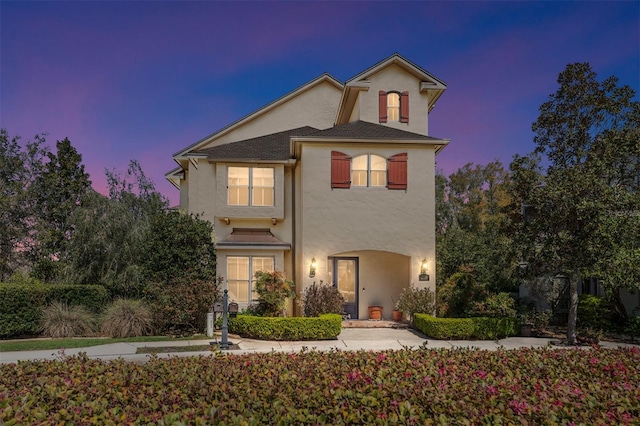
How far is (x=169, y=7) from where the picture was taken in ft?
42.7

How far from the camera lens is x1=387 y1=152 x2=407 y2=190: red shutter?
66.0ft

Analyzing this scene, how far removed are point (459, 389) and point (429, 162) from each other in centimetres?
1501

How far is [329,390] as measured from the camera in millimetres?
6051

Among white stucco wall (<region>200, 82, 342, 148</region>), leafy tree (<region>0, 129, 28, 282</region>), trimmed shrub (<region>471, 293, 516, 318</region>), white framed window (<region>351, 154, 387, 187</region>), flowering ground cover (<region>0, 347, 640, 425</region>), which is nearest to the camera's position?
flowering ground cover (<region>0, 347, 640, 425</region>)

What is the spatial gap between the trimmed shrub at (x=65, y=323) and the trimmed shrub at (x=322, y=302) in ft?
26.4

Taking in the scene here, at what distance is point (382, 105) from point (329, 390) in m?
18.1

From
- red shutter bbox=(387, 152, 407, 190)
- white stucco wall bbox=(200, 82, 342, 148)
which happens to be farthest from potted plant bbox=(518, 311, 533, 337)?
white stucco wall bbox=(200, 82, 342, 148)

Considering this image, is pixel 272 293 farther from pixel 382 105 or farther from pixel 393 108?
pixel 393 108

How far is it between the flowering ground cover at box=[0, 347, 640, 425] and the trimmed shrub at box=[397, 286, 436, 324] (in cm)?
1045

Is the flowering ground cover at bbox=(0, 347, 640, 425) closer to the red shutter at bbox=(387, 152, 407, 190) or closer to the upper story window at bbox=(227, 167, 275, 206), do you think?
the red shutter at bbox=(387, 152, 407, 190)

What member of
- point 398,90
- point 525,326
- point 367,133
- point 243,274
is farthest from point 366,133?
point 525,326

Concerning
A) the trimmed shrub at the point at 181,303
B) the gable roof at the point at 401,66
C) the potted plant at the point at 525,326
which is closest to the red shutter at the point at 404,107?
the gable roof at the point at 401,66

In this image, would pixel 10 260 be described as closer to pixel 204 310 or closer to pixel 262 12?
pixel 204 310

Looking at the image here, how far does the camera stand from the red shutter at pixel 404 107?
74.1 feet
